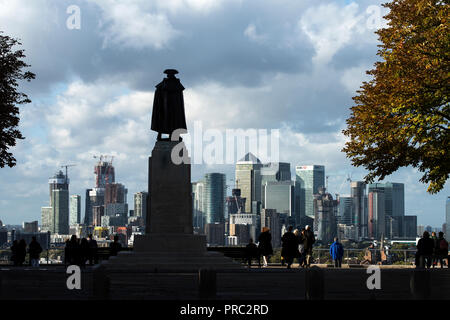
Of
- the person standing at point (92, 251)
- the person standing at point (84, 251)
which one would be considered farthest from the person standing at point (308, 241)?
the person standing at point (92, 251)

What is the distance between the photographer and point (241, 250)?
37344mm

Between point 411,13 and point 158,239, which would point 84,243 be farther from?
point 411,13

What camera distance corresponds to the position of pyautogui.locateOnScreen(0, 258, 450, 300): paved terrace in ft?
49.8

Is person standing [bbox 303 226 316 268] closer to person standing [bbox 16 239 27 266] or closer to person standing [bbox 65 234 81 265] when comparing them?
person standing [bbox 65 234 81 265]

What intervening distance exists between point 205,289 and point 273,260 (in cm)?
12213

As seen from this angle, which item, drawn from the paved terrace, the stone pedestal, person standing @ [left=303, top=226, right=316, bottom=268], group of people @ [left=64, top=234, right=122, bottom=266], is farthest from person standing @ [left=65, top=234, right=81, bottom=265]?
person standing @ [left=303, top=226, right=316, bottom=268]

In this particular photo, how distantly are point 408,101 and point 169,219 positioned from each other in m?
11.2

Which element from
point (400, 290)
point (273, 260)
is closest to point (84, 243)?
point (400, 290)

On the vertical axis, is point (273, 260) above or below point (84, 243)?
below

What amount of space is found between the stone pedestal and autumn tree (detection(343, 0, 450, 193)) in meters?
7.71

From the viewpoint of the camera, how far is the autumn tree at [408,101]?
29953mm

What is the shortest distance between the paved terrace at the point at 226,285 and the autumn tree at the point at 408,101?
859 centimetres

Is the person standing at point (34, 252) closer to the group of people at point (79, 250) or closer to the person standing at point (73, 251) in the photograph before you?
the group of people at point (79, 250)
